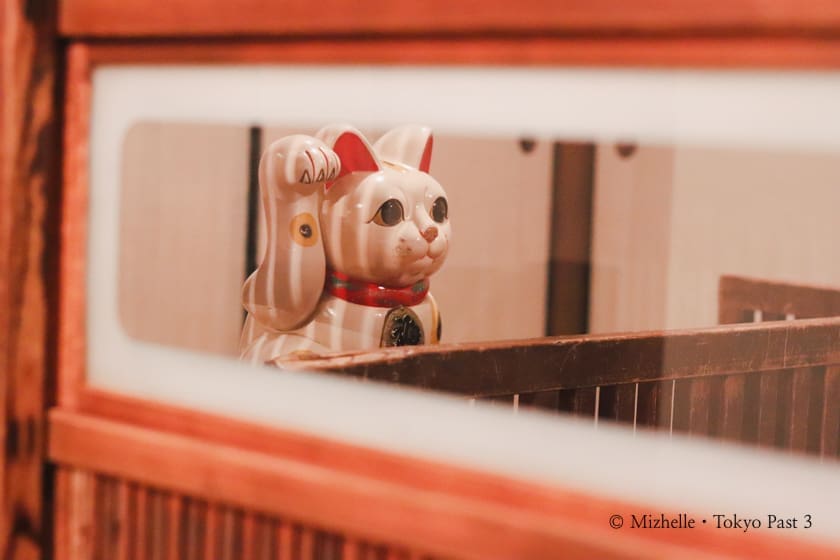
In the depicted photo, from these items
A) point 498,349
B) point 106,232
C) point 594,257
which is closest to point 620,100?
point 594,257

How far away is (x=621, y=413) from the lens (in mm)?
833

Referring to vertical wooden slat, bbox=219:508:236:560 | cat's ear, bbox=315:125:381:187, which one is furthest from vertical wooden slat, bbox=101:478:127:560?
cat's ear, bbox=315:125:381:187

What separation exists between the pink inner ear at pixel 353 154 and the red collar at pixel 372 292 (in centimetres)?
11

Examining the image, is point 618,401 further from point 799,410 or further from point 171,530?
point 171,530

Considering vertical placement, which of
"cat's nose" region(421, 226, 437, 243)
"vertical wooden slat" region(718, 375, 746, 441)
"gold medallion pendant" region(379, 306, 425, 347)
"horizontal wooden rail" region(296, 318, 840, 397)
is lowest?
"vertical wooden slat" region(718, 375, 746, 441)

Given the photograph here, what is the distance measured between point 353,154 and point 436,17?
269 millimetres

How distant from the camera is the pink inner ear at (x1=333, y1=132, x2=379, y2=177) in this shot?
840mm

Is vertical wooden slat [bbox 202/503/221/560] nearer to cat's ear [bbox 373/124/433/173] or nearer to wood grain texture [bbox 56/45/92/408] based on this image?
wood grain texture [bbox 56/45/92/408]

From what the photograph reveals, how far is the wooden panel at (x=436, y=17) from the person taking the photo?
559mm

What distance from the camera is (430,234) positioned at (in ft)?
3.10

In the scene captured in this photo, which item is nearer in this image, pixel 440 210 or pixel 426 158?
pixel 426 158

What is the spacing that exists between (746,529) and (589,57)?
0.30 m

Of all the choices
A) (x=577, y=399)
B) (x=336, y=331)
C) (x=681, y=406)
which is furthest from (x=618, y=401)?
(x=336, y=331)

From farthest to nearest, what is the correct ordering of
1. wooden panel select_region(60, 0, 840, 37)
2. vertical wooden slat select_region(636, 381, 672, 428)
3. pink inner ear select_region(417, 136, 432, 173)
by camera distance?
pink inner ear select_region(417, 136, 432, 173), vertical wooden slat select_region(636, 381, 672, 428), wooden panel select_region(60, 0, 840, 37)
